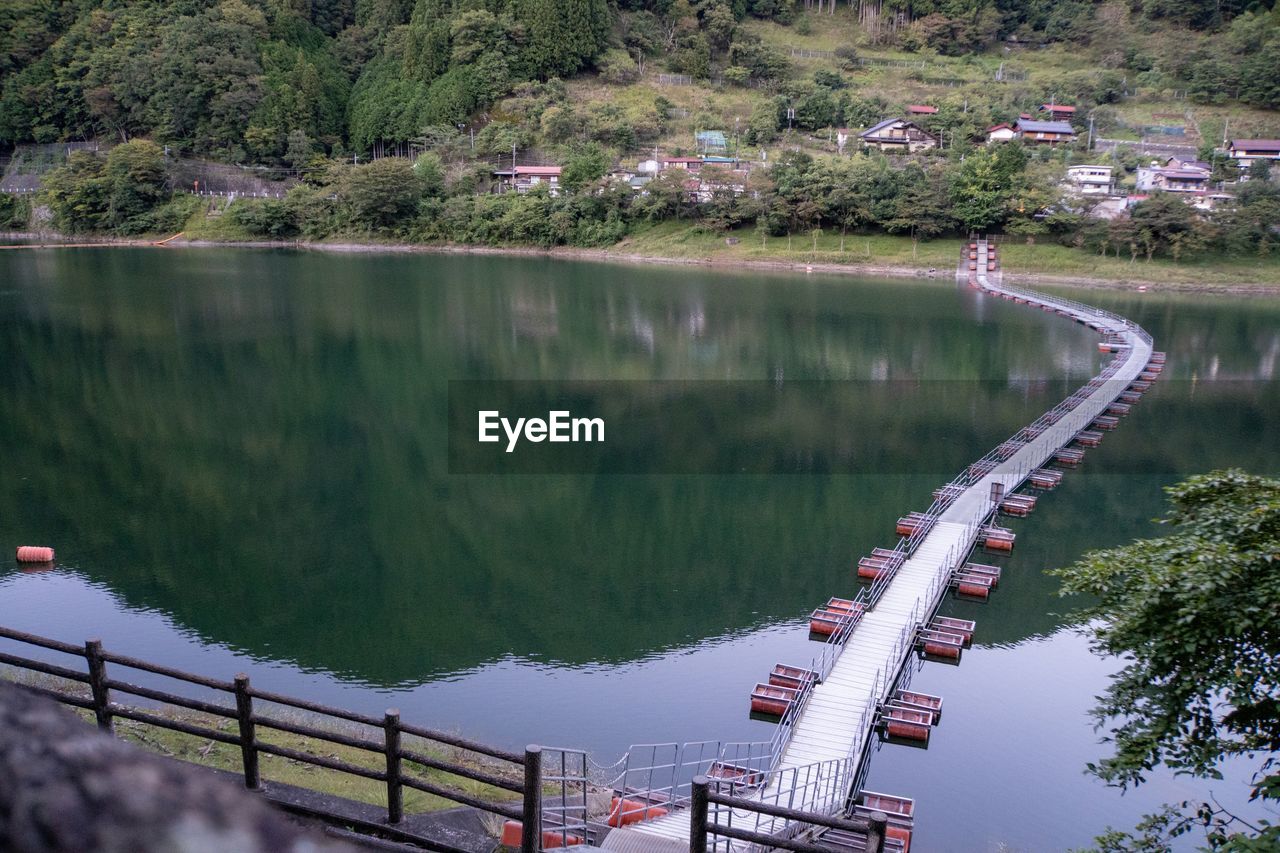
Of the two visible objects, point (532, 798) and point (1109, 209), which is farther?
point (1109, 209)

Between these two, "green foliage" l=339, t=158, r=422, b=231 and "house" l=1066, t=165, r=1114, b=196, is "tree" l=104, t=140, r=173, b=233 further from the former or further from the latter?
"house" l=1066, t=165, r=1114, b=196

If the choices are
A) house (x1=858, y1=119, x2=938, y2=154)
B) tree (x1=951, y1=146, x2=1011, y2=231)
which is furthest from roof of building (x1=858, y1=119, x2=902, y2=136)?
tree (x1=951, y1=146, x2=1011, y2=231)

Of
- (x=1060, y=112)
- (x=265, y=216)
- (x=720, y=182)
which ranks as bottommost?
(x=265, y=216)

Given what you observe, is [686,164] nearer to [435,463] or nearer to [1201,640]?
[435,463]

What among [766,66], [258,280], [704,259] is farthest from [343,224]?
→ [766,66]

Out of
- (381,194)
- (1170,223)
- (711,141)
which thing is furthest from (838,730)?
(711,141)

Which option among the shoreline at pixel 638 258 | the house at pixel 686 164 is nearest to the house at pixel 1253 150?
the shoreline at pixel 638 258
